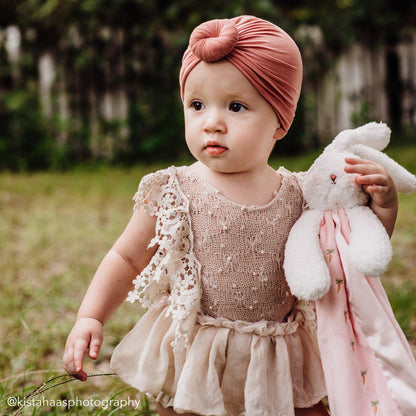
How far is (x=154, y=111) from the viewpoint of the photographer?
740 cm

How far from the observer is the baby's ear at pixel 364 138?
146 centimetres

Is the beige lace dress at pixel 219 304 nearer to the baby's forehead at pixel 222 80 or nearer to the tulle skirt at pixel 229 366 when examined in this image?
the tulle skirt at pixel 229 366

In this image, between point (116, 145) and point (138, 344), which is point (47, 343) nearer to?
point (138, 344)

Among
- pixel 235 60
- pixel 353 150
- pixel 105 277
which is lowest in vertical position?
pixel 105 277

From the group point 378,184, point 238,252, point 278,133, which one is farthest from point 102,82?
point 378,184

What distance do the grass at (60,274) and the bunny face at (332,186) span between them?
0.80 m

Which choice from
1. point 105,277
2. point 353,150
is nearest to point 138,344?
point 105,277

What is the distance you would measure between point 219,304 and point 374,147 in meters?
0.56

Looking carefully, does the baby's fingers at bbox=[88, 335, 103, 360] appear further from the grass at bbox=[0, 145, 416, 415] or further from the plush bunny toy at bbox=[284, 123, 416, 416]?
the plush bunny toy at bbox=[284, 123, 416, 416]

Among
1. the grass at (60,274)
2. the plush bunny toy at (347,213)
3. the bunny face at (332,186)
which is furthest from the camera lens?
the grass at (60,274)

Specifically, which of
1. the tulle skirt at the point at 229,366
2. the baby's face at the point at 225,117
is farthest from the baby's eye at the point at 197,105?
the tulle skirt at the point at 229,366

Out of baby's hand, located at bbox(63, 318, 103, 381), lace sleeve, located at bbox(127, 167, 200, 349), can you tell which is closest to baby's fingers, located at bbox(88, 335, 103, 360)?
baby's hand, located at bbox(63, 318, 103, 381)

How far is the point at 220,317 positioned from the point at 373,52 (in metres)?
7.72

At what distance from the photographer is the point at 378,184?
1346mm
